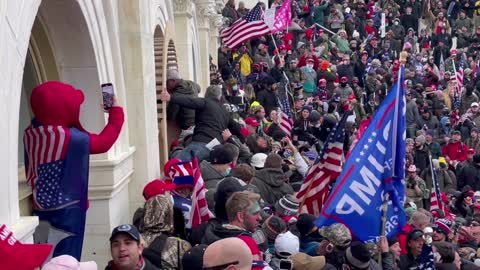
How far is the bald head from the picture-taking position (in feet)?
15.2

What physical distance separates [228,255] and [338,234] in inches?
130

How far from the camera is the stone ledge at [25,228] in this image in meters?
5.92

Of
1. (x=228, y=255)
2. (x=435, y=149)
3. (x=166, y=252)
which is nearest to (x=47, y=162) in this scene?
(x=166, y=252)

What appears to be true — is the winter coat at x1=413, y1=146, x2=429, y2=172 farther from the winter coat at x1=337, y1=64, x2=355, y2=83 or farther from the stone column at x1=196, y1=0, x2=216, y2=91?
the winter coat at x1=337, y1=64, x2=355, y2=83

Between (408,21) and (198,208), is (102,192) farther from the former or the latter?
(408,21)

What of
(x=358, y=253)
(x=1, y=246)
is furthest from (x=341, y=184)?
(x=1, y=246)

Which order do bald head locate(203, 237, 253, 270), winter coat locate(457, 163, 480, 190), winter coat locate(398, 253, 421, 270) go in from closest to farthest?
bald head locate(203, 237, 253, 270)
winter coat locate(398, 253, 421, 270)
winter coat locate(457, 163, 480, 190)

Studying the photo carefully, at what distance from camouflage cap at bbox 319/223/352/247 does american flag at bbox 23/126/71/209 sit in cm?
218

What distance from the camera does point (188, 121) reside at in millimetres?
13039

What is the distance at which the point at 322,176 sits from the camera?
10258 mm

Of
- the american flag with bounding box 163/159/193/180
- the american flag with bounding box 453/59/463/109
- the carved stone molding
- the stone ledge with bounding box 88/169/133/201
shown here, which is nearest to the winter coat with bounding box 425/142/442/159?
the carved stone molding

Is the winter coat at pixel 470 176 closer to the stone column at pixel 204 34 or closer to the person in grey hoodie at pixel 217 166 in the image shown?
the stone column at pixel 204 34

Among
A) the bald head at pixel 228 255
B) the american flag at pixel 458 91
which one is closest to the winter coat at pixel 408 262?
the bald head at pixel 228 255

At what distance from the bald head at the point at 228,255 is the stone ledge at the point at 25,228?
1.63 metres
